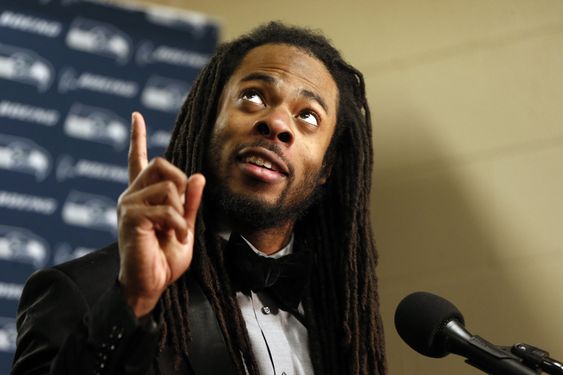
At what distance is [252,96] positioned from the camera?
2.09m

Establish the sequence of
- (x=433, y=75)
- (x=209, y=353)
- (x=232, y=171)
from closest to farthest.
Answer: (x=209, y=353)
(x=232, y=171)
(x=433, y=75)

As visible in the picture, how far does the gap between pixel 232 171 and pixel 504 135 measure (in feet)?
4.02

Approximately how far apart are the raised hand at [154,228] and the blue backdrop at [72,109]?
1699 mm

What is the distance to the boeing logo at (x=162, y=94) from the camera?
3.33m

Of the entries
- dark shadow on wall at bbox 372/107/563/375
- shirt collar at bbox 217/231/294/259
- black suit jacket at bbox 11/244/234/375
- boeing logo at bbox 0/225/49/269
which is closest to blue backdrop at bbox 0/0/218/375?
boeing logo at bbox 0/225/49/269

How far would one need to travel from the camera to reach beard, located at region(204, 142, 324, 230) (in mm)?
1965

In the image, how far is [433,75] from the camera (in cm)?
306

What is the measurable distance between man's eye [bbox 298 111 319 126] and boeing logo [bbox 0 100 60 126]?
1.36 metres

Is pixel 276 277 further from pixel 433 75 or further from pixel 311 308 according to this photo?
pixel 433 75

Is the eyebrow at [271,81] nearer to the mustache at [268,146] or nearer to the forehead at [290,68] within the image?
the forehead at [290,68]

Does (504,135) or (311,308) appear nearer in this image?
(311,308)

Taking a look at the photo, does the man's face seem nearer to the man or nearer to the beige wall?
the man

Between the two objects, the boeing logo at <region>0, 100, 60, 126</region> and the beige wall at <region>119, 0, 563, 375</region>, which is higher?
the beige wall at <region>119, 0, 563, 375</region>

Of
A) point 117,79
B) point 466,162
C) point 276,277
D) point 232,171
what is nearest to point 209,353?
point 276,277
